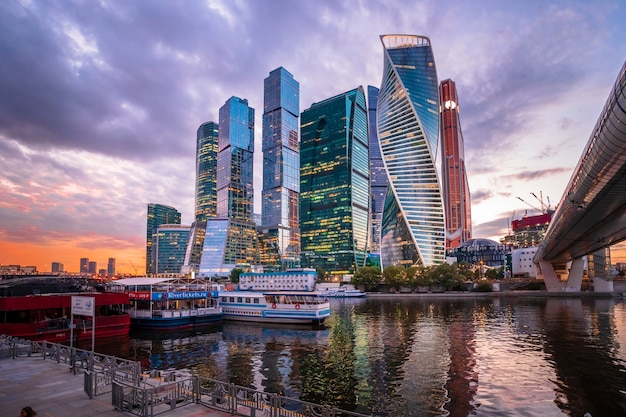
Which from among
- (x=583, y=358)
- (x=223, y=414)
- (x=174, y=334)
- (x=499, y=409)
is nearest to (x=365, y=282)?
(x=174, y=334)

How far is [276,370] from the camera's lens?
35.1m

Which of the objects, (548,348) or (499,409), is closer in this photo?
(499,409)

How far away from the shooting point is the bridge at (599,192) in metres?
23.0

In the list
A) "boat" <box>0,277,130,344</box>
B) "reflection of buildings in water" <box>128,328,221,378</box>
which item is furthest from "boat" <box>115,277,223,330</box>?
"boat" <box>0,277,130,344</box>

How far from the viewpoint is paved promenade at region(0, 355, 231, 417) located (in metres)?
16.1

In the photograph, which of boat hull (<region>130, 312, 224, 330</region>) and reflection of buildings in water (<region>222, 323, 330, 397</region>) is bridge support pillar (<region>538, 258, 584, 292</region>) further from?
boat hull (<region>130, 312, 224, 330</region>)

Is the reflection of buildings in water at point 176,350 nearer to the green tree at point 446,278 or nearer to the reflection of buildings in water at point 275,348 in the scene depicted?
the reflection of buildings in water at point 275,348

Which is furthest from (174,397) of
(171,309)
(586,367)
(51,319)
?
(171,309)

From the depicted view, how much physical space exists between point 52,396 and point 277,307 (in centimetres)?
5250

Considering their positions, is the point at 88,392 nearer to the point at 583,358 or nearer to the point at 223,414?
the point at 223,414

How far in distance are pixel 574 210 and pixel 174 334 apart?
6251cm

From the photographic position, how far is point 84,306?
24.7m

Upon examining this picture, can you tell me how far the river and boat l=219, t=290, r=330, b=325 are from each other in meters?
2.80

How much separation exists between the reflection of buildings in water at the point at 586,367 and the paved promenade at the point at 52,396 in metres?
23.8
